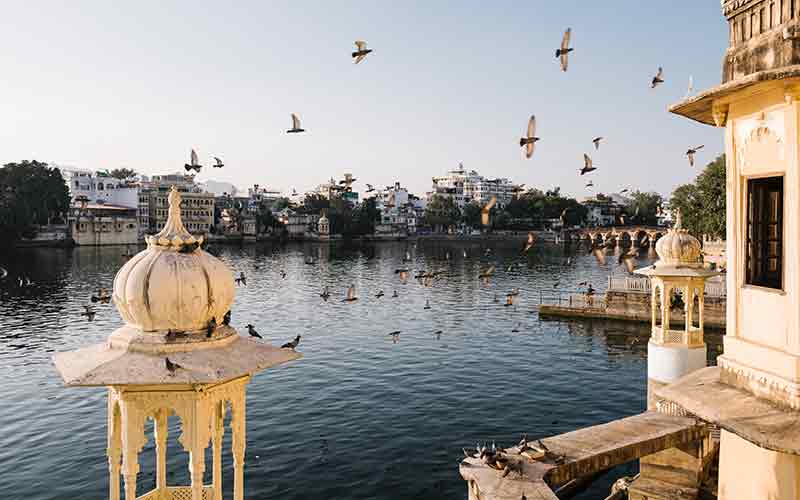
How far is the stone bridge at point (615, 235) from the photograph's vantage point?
132625 millimetres

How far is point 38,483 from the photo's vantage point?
17656mm

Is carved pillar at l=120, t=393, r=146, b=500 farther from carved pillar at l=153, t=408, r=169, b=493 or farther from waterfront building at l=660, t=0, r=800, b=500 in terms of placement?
waterfront building at l=660, t=0, r=800, b=500

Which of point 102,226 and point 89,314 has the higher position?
point 102,226

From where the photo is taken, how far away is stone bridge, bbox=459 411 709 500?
10.6 m

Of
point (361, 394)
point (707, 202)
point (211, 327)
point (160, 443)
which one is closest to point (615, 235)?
point (707, 202)

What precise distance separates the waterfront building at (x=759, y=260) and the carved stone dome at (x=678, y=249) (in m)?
11.3

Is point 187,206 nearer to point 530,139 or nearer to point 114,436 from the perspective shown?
point 530,139

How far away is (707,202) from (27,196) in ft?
311

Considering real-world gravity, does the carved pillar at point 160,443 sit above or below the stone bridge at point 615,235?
below

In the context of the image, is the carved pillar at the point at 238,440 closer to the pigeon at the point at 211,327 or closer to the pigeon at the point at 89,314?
the pigeon at the point at 211,327

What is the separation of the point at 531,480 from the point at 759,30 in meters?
7.24

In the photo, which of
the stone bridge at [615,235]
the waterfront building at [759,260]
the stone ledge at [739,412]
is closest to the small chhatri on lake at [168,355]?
the stone ledge at [739,412]

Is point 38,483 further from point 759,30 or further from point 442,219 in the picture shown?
point 442,219

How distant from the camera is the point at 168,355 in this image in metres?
5.96
